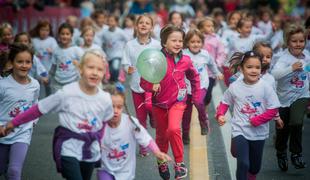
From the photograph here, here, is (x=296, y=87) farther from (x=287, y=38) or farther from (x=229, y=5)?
(x=229, y=5)

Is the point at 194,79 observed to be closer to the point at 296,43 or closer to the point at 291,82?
the point at 291,82

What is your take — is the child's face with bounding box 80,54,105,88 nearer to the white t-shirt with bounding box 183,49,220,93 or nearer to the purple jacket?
the purple jacket

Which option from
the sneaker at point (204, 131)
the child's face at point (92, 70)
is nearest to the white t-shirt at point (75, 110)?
the child's face at point (92, 70)

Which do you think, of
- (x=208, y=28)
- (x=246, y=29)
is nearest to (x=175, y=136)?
(x=208, y=28)

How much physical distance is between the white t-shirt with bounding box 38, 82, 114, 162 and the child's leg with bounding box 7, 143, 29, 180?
0.98 meters

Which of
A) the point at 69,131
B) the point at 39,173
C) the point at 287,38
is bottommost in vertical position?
the point at 39,173

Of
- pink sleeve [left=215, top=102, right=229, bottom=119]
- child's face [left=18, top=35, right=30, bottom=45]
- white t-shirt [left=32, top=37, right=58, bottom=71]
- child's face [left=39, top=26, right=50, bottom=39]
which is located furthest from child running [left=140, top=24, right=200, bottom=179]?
child's face [left=39, top=26, right=50, bottom=39]

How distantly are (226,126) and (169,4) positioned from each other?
88.6 feet

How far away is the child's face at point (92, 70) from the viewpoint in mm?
6852

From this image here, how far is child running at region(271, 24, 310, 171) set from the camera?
31.3ft

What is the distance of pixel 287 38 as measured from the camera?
32.6 feet

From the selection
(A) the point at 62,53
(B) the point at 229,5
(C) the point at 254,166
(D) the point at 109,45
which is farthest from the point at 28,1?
(B) the point at 229,5

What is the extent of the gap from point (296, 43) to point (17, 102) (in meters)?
3.68

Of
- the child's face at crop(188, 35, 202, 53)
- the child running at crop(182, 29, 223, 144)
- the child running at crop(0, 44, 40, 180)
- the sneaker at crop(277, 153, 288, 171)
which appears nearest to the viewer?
the child running at crop(0, 44, 40, 180)
